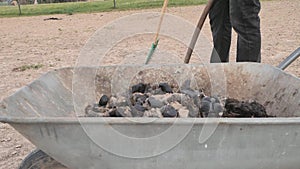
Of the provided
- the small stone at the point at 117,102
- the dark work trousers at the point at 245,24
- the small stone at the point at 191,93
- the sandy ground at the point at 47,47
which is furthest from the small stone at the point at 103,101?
the dark work trousers at the point at 245,24

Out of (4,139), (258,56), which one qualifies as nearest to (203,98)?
(258,56)

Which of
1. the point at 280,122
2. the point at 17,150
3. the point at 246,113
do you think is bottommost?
the point at 17,150

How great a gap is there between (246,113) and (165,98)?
14.5 inches

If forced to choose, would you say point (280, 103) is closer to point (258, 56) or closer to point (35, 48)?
point (258, 56)

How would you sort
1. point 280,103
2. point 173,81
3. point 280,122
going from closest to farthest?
point 280,122
point 280,103
point 173,81

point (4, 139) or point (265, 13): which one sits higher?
point (265, 13)

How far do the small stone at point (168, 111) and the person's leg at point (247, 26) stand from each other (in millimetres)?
1043

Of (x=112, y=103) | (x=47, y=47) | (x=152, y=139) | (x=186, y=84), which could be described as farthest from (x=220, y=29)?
(x=47, y=47)

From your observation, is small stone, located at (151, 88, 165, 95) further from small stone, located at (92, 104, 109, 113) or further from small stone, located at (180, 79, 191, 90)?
small stone, located at (92, 104, 109, 113)

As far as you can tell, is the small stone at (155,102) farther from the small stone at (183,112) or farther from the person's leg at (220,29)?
the person's leg at (220,29)

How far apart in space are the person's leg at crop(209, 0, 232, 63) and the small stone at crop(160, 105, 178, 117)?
1.24 meters

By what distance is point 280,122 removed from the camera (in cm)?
116

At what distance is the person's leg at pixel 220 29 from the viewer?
2.68m

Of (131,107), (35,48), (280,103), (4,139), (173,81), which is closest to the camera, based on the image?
(131,107)
